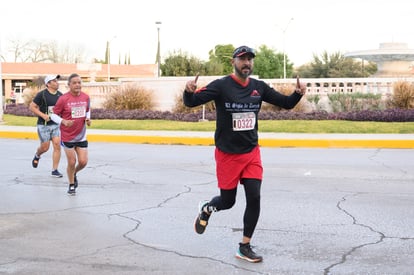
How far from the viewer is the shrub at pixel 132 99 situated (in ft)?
93.7

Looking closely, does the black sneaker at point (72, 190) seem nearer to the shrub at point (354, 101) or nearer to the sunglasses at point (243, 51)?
the sunglasses at point (243, 51)

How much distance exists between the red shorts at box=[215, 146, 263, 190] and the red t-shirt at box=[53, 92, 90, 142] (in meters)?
3.77

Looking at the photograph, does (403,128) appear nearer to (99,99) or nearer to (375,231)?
(375,231)

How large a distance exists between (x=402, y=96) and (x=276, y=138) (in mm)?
8753

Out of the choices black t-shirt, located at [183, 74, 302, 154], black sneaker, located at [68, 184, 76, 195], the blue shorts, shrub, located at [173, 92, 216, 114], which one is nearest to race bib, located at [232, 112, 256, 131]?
black t-shirt, located at [183, 74, 302, 154]

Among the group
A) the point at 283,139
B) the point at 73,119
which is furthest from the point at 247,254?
the point at 283,139

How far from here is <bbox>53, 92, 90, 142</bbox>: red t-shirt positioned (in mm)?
8836

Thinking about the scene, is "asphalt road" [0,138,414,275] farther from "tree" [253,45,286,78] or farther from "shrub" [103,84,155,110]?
"tree" [253,45,286,78]

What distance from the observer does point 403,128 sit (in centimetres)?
1902

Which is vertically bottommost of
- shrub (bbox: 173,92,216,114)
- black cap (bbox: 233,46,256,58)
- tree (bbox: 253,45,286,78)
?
shrub (bbox: 173,92,216,114)

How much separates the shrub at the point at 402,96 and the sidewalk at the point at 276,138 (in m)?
6.48

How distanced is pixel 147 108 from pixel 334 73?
1785 inches

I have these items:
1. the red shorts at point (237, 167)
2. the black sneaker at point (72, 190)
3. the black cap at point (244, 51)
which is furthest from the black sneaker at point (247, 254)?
the black sneaker at point (72, 190)

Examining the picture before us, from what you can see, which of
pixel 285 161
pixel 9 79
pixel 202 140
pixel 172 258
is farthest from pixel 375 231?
pixel 9 79
